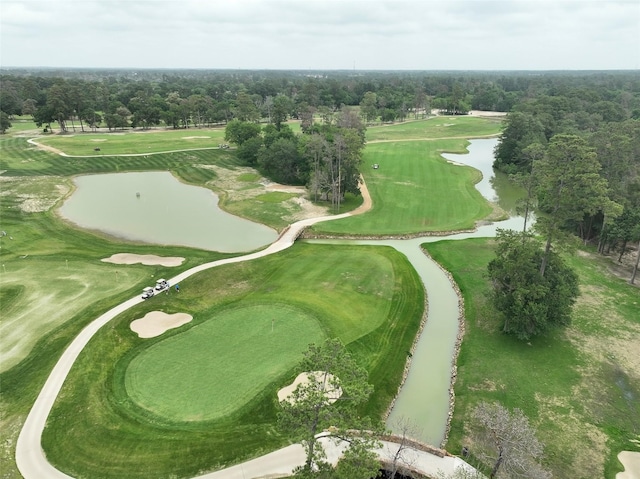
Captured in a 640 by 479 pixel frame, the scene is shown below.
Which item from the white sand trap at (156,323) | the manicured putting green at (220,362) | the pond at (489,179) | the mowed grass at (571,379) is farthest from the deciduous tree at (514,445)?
the pond at (489,179)

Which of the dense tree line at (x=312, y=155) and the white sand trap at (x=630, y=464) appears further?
the dense tree line at (x=312, y=155)

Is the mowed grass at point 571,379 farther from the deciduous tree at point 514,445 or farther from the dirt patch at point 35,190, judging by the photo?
the dirt patch at point 35,190

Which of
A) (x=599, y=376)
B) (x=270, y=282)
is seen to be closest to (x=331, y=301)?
(x=270, y=282)

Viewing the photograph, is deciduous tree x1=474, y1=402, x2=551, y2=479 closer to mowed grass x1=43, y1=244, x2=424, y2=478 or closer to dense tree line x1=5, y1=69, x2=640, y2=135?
mowed grass x1=43, y1=244, x2=424, y2=478

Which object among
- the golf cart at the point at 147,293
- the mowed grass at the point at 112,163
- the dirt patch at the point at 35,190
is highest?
the mowed grass at the point at 112,163

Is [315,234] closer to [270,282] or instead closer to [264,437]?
[270,282]

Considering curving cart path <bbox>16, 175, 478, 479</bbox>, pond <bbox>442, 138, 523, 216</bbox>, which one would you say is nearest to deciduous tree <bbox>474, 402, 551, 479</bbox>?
curving cart path <bbox>16, 175, 478, 479</bbox>
